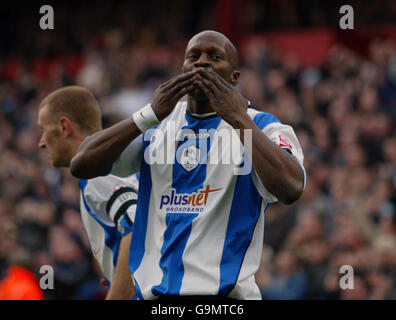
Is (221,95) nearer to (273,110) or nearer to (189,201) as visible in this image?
(189,201)

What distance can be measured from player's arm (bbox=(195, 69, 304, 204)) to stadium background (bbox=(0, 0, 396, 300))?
416 cm

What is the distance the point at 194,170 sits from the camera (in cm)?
354

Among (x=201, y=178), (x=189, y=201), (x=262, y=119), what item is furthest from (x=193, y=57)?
(x=189, y=201)

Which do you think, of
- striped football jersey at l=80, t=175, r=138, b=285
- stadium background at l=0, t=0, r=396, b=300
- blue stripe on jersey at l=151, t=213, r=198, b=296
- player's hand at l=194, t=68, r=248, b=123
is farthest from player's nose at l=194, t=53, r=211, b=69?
stadium background at l=0, t=0, r=396, b=300

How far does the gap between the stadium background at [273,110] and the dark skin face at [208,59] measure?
4.09 meters

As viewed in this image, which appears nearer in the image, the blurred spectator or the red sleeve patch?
the red sleeve patch

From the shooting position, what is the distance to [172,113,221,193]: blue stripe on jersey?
11.6 ft

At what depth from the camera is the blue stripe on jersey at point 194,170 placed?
3.52m

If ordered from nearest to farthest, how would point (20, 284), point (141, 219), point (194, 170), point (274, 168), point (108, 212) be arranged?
point (274, 168) → point (194, 170) → point (141, 219) → point (108, 212) → point (20, 284)

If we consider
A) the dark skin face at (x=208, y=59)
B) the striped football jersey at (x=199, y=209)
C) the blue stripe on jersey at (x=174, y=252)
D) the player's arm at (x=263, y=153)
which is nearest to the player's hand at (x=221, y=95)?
the player's arm at (x=263, y=153)

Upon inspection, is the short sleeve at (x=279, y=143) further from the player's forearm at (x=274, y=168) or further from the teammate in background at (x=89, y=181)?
the teammate in background at (x=89, y=181)

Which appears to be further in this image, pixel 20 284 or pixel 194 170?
pixel 20 284

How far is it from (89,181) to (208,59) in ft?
4.92

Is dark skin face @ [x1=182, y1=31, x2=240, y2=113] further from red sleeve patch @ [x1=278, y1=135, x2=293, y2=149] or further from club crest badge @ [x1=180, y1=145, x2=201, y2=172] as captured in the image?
red sleeve patch @ [x1=278, y1=135, x2=293, y2=149]
